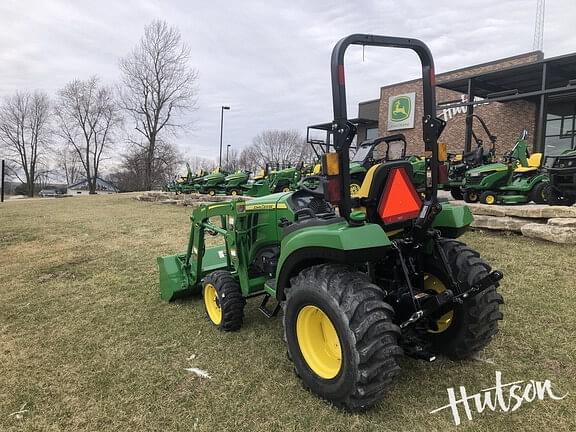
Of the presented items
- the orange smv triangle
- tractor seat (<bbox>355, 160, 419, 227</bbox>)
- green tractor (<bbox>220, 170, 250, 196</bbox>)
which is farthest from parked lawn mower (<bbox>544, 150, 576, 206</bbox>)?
green tractor (<bbox>220, 170, 250, 196</bbox>)

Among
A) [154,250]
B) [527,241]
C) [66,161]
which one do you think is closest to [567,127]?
[527,241]

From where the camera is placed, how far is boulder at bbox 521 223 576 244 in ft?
21.0

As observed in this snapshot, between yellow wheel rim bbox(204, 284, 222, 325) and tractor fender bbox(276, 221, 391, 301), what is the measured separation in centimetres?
132

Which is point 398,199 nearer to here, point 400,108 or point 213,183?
point 213,183

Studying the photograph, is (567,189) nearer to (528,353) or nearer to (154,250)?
(528,353)

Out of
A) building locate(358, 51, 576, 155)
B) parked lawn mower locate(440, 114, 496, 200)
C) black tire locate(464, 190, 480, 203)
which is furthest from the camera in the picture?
building locate(358, 51, 576, 155)

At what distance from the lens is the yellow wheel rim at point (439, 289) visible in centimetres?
307

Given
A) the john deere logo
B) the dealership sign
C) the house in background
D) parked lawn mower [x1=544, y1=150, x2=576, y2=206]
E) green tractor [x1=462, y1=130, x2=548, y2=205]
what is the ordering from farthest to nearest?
the house in background, the john deere logo, the dealership sign, green tractor [x1=462, y1=130, x2=548, y2=205], parked lawn mower [x1=544, y1=150, x2=576, y2=206]

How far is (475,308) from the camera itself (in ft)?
9.41

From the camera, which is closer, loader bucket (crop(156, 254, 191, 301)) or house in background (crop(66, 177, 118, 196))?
loader bucket (crop(156, 254, 191, 301))

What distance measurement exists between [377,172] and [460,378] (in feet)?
5.15

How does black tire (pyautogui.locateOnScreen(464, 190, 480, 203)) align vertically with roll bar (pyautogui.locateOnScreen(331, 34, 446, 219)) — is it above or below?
below

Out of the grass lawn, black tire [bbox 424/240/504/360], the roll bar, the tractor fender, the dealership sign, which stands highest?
the dealership sign

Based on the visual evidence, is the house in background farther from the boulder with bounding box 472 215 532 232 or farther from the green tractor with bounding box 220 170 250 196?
the boulder with bounding box 472 215 532 232
